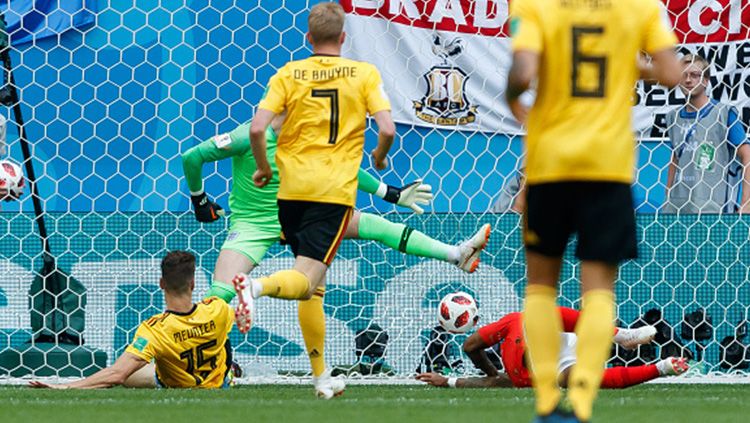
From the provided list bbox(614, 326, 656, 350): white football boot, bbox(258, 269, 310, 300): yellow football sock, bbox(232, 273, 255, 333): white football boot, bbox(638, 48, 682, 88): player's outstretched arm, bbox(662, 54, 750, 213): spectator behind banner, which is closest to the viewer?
bbox(638, 48, 682, 88): player's outstretched arm

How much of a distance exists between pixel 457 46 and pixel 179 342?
105 inches

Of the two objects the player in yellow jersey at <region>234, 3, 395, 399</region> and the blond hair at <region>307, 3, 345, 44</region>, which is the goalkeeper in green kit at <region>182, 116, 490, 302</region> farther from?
the blond hair at <region>307, 3, 345, 44</region>

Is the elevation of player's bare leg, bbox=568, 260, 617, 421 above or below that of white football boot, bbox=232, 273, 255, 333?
above

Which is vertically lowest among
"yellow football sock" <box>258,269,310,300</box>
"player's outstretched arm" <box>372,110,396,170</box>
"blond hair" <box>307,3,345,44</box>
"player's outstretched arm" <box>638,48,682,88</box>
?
"yellow football sock" <box>258,269,310,300</box>

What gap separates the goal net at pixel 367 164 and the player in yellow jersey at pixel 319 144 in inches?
78.5

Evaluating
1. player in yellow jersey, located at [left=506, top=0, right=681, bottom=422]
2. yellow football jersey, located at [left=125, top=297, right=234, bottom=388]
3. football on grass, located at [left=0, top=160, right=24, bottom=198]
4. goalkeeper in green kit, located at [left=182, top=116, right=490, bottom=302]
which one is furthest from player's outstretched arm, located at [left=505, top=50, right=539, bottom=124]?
football on grass, located at [left=0, top=160, right=24, bottom=198]

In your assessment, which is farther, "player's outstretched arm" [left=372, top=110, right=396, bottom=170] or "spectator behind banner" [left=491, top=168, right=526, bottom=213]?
"spectator behind banner" [left=491, top=168, right=526, bottom=213]

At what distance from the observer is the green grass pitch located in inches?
192

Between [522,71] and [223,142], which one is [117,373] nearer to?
[223,142]

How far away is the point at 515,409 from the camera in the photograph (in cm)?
527

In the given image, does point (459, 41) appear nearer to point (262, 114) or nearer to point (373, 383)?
point (373, 383)

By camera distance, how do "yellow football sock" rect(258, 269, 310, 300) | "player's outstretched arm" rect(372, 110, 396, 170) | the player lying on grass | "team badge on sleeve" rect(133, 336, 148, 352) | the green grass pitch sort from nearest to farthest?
the green grass pitch < "yellow football sock" rect(258, 269, 310, 300) < "player's outstretched arm" rect(372, 110, 396, 170) < "team badge on sleeve" rect(133, 336, 148, 352) < the player lying on grass

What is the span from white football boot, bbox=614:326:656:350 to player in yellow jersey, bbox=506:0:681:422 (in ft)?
10.2

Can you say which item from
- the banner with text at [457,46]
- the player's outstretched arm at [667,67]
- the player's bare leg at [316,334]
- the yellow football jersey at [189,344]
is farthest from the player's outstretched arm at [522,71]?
the banner with text at [457,46]
